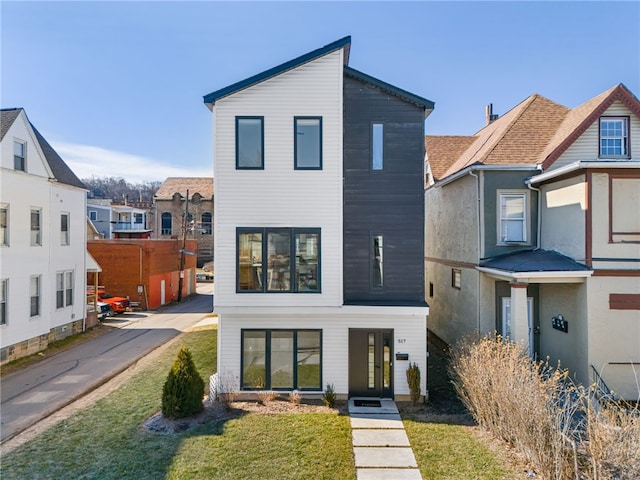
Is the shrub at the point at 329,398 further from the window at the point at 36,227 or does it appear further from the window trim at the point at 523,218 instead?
the window at the point at 36,227

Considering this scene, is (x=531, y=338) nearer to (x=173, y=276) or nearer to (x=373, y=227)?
(x=373, y=227)

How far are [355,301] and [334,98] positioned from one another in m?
6.03

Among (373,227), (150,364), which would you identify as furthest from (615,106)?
(150,364)

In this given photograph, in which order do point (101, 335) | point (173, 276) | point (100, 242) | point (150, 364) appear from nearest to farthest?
point (150, 364)
point (101, 335)
point (100, 242)
point (173, 276)

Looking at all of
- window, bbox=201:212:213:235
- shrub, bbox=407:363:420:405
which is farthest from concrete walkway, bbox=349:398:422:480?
window, bbox=201:212:213:235

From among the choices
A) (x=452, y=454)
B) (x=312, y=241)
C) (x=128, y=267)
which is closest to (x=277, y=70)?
(x=312, y=241)

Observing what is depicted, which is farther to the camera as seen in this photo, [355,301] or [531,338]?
[531,338]

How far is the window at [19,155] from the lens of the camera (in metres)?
15.5

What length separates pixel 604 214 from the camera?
1077cm

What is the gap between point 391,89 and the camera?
11.5 meters

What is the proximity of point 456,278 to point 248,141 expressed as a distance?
1046cm

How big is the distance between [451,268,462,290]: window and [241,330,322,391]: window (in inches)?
291

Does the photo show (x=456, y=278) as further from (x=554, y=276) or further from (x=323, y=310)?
(x=323, y=310)

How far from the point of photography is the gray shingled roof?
10961mm
